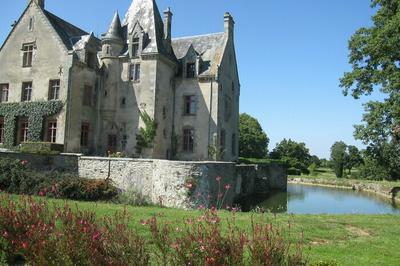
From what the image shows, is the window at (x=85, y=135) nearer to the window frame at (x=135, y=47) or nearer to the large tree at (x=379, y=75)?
the window frame at (x=135, y=47)

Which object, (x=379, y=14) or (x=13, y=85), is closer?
(x=379, y=14)

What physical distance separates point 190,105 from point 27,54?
12.9m

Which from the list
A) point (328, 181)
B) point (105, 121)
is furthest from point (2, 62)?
point (328, 181)

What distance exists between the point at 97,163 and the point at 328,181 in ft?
120

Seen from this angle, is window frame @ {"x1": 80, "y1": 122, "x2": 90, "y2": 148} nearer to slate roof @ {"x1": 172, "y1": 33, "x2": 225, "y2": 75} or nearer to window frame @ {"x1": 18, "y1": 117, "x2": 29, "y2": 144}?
window frame @ {"x1": 18, "y1": 117, "x2": 29, "y2": 144}

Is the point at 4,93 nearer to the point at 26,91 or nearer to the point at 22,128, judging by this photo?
the point at 26,91

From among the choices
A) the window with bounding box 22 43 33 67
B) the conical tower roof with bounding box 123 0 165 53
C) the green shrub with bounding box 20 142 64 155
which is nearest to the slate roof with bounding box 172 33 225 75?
the conical tower roof with bounding box 123 0 165 53

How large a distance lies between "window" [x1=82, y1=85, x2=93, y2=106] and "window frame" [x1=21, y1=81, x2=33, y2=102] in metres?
3.99

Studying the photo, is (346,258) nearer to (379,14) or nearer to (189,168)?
(189,168)

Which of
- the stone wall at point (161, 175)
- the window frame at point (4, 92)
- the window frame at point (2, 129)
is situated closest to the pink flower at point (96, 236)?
the stone wall at point (161, 175)

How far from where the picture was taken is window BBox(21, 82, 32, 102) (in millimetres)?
27969

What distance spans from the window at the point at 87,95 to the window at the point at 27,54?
15.1ft

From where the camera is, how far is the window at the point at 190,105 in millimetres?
30531

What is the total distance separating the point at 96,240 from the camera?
203 inches
